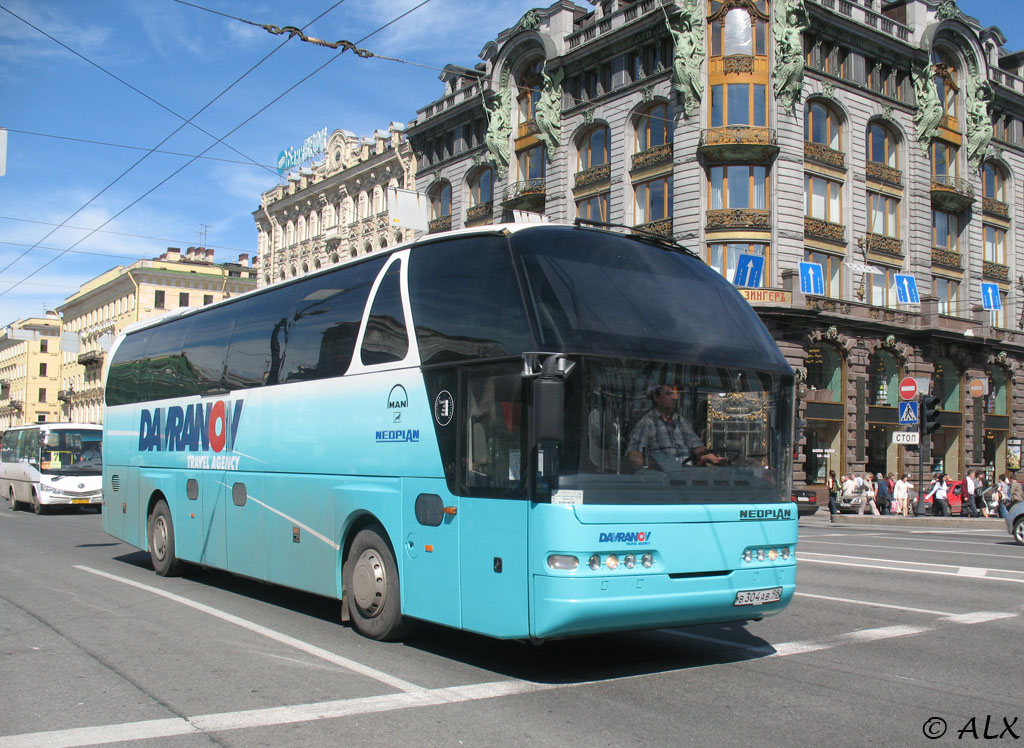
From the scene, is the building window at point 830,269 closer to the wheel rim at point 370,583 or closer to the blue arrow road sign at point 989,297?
the blue arrow road sign at point 989,297

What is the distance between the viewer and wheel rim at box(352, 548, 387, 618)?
27.5ft

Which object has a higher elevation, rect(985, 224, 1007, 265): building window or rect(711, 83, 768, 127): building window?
rect(711, 83, 768, 127): building window

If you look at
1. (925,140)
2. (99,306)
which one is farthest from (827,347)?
(99,306)

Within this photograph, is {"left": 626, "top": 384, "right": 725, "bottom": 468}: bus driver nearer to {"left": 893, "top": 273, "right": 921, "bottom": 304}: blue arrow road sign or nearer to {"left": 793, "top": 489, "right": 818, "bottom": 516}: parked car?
{"left": 793, "top": 489, "right": 818, "bottom": 516}: parked car

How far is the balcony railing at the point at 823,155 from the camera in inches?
1596

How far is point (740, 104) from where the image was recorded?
129 feet

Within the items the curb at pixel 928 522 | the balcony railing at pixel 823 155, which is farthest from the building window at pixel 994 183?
the curb at pixel 928 522

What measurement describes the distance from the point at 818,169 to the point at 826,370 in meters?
8.07

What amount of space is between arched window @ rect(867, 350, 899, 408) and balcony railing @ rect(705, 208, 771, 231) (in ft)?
27.1

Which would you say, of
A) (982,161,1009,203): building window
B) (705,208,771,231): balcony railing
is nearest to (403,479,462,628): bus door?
(705,208,771,231): balcony railing

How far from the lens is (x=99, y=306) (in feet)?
291

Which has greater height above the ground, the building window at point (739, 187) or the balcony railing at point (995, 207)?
the balcony railing at point (995, 207)

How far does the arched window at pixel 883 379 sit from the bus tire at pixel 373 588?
37553mm

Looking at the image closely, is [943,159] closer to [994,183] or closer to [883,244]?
[994,183]
